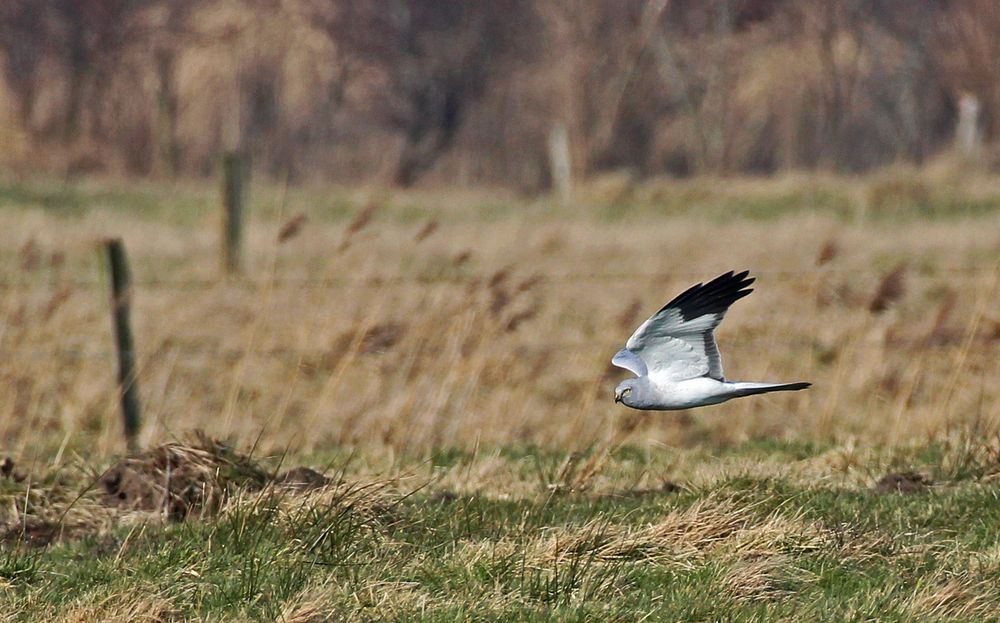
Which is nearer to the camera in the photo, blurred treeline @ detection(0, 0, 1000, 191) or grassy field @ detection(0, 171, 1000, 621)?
grassy field @ detection(0, 171, 1000, 621)

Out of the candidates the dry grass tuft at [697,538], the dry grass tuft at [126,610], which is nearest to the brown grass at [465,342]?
the dry grass tuft at [697,538]

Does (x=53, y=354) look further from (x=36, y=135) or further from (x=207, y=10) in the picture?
(x=207, y=10)

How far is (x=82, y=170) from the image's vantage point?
28.5 m

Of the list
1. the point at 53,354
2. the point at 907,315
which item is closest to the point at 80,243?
the point at 53,354

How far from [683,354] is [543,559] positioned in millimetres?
938

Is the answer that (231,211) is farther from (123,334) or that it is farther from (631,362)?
(631,362)

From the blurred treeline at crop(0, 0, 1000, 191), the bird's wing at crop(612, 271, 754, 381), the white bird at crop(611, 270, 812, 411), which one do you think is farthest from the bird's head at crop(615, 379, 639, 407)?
the blurred treeline at crop(0, 0, 1000, 191)

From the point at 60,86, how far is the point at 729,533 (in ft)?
98.8

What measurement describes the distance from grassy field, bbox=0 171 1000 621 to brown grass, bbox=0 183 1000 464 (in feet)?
0.13

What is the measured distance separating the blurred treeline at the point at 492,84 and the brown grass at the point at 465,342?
13.5m

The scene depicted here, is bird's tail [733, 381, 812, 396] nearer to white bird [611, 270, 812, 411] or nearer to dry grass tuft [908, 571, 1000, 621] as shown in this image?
Result: white bird [611, 270, 812, 411]

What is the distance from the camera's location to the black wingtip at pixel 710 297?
5.04m

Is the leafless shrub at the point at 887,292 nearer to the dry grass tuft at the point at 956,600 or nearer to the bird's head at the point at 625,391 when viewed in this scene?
the bird's head at the point at 625,391

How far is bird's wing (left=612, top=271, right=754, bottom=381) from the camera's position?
199 inches
